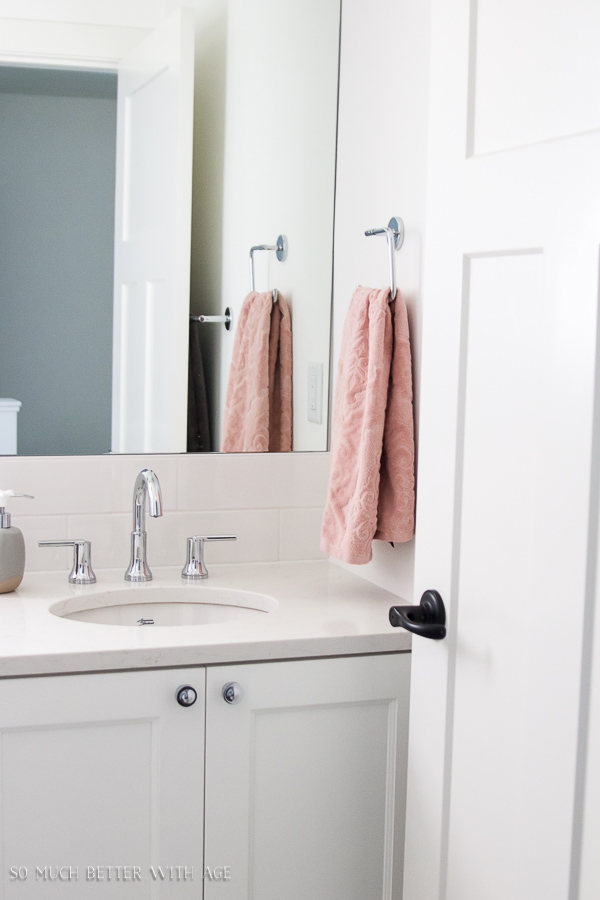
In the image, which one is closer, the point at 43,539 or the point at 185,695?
the point at 185,695

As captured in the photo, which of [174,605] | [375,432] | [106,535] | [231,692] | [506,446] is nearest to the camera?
[506,446]

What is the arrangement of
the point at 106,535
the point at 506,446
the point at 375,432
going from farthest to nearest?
the point at 106,535 < the point at 375,432 < the point at 506,446

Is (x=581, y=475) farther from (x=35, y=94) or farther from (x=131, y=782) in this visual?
(x=35, y=94)

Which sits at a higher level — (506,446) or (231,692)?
(506,446)

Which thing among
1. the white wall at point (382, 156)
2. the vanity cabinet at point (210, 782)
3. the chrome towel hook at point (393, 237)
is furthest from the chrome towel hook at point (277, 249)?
the vanity cabinet at point (210, 782)

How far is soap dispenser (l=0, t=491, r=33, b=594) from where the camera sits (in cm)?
150

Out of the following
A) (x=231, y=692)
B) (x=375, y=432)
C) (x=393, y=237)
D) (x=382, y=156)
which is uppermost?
(x=382, y=156)

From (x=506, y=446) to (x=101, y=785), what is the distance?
2.47ft

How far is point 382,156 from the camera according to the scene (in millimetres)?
1639

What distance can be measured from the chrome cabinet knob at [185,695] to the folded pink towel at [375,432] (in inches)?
14.8

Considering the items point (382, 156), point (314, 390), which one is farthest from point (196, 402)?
point (382, 156)

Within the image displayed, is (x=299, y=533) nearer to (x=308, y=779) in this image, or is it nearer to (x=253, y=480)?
(x=253, y=480)

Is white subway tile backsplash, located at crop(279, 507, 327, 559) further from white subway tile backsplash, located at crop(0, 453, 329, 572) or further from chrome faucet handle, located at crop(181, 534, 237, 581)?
chrome faucet handle, located at crop(181, 534, 237, 581)

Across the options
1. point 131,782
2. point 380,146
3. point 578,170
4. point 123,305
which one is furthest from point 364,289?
point 131,782
